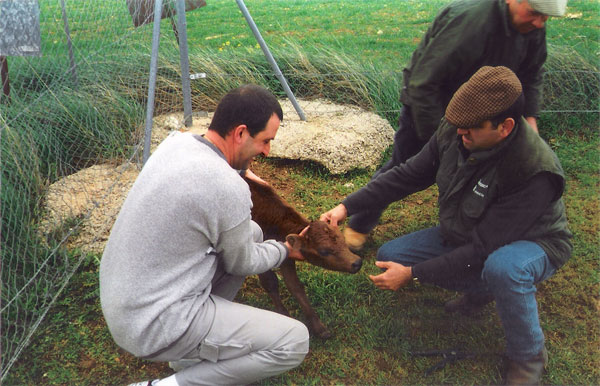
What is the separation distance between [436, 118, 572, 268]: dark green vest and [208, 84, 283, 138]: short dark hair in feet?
4.55

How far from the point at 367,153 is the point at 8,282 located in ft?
13.9

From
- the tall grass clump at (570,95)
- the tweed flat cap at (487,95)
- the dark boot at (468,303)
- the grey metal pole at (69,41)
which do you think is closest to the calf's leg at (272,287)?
the dark boot at (468,303)

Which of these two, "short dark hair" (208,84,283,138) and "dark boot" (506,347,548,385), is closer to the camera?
"short dark hair" (208,84,283,138)

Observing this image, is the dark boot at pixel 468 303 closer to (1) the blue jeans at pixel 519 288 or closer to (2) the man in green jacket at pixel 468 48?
(1) the blue jeans at pixel 519 288

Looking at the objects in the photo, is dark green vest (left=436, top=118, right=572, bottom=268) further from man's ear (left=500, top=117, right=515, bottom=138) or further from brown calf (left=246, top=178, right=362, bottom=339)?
brown calf (left=246, top=178, right=362, bottom=339)

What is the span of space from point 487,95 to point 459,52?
104 cm

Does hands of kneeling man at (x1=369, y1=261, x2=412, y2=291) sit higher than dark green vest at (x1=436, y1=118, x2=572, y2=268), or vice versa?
dark green vest at (x1=436, y1=118, x2=572, y2=268)

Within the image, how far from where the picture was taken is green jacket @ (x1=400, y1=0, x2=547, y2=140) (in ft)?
12.9

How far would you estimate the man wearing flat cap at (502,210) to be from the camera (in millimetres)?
3146

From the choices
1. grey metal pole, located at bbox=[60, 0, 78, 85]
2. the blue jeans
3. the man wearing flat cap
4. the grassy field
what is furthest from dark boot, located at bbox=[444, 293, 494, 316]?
grey metal pole, located at bbox=[60, 0, 78, 85]

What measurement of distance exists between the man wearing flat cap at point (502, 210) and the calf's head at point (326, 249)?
295 millimetres

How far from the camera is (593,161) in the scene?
6.67 metres

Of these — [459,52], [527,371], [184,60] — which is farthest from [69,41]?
[527,371]

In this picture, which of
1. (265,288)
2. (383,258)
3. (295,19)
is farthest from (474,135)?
(295,19)
